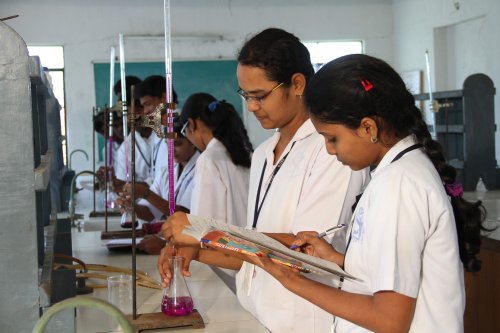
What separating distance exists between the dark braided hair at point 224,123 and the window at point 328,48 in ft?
23.9

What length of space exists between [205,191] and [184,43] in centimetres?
723

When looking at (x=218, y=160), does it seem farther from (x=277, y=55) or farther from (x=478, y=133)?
(x=478, y=133)

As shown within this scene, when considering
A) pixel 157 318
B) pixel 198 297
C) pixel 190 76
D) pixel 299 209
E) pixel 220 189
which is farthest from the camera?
pixel 190 76

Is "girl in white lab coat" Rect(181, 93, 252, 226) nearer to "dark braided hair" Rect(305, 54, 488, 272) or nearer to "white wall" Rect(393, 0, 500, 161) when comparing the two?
"dark braided hair" Rect(305, 54, 488, 272)

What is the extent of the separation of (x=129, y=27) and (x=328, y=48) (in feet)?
9.51

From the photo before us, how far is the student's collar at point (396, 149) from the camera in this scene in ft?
4.31

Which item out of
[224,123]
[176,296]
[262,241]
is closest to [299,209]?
[176,296]

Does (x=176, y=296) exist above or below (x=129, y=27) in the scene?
below

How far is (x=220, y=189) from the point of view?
9.16 feet

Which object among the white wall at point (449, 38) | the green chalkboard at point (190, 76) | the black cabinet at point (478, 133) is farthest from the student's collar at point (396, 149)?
the green chalkboard at point (190, 76)

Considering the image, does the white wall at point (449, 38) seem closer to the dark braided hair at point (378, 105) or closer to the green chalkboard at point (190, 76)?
the green chalkboard at point (190, 76)

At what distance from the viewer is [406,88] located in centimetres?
136

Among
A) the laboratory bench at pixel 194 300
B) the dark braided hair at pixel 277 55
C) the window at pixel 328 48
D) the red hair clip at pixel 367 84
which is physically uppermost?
the window at pixel 328 48

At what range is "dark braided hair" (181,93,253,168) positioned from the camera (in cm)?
289
